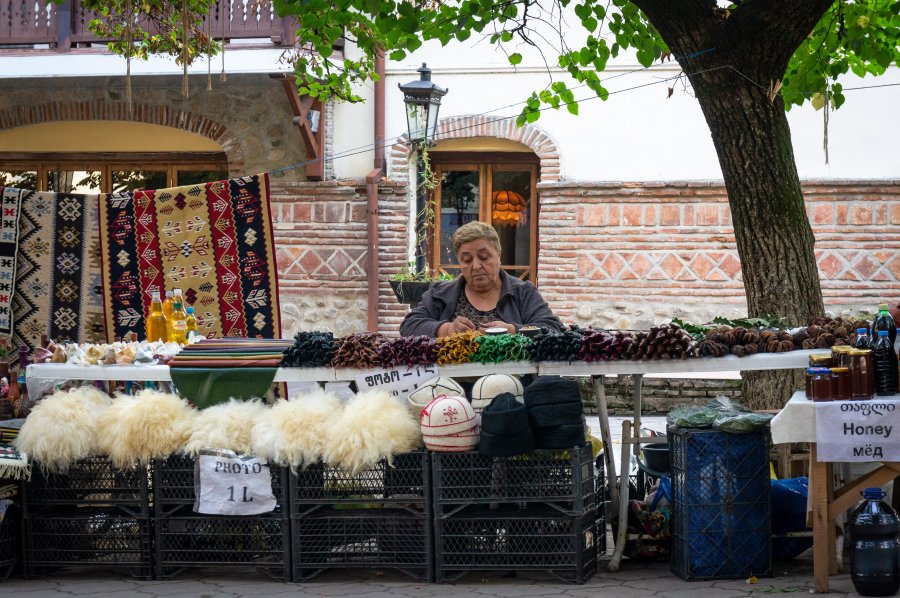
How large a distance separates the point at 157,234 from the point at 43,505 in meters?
2.69

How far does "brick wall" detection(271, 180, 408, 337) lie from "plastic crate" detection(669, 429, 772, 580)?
8.78m

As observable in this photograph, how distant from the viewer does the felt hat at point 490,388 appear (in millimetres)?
5527

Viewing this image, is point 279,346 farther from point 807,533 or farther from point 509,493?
point 807,533

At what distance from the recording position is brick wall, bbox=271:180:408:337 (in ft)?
45.5

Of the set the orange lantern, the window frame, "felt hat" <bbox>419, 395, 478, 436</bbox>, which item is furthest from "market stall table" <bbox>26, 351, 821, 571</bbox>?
the orange lantern

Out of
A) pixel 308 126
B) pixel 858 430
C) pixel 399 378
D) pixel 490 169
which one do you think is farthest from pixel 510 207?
pixel 858 430

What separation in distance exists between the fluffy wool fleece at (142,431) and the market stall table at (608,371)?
34 cm

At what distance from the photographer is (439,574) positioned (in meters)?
5.41

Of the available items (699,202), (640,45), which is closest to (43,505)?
(640,45)

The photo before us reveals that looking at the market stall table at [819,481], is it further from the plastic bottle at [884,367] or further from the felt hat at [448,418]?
the felt hat at [448,418]

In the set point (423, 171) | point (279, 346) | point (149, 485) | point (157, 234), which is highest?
point (423, 171)

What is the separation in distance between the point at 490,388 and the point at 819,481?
1.57 m

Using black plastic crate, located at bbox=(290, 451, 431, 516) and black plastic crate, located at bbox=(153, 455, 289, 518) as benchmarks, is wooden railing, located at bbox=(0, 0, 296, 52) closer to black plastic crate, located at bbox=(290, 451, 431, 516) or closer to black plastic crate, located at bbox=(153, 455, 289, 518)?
black plastic crate, located at bbox=(153, 455, 289, 518)

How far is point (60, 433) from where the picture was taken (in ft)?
18.4
